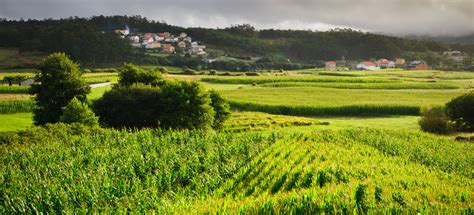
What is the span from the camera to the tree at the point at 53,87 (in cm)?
5281

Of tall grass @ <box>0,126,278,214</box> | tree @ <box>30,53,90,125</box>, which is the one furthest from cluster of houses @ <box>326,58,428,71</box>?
tall grass @ <box>0,126,278,214</box>

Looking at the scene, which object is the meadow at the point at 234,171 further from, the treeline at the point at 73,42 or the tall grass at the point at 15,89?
the treeline at the point at 73,42

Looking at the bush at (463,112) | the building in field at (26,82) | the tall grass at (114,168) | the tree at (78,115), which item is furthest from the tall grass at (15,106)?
the bush at (463,112)

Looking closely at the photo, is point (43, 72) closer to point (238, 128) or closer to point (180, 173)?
point (238, 128)

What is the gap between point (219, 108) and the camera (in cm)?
5781

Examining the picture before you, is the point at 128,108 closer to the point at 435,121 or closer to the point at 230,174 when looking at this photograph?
the point at 230,174

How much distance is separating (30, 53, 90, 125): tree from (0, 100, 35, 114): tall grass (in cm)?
965

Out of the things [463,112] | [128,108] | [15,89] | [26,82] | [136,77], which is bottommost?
[463,112]

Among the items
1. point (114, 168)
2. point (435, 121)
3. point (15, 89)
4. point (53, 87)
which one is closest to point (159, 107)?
point (53, 87)

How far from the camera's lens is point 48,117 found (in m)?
52.7

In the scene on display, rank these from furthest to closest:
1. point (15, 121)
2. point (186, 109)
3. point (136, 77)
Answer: point (136, 77) → point (15, 121) → point (186, 109)

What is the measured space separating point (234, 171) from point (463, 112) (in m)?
44.8

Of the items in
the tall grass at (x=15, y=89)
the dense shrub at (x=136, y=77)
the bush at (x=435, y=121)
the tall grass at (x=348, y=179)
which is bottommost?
the bush at (x=435, y=121)

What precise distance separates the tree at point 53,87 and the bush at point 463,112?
50.0m
